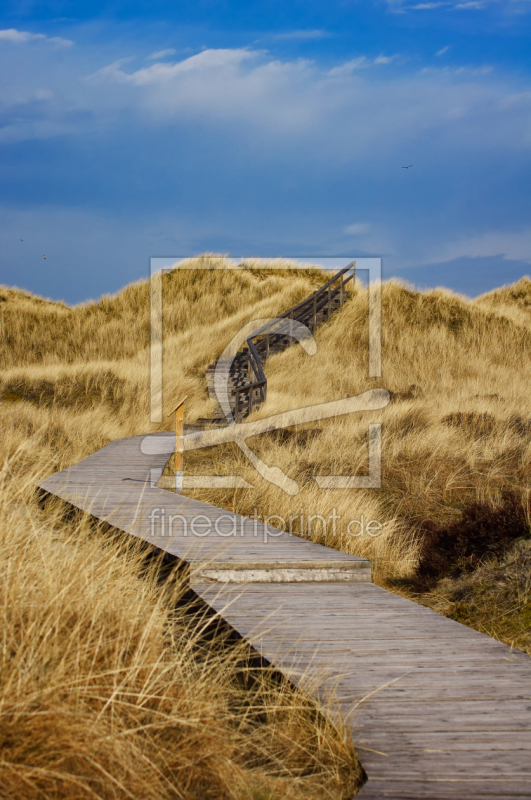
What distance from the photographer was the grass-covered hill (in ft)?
8.39

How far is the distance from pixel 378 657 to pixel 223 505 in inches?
211

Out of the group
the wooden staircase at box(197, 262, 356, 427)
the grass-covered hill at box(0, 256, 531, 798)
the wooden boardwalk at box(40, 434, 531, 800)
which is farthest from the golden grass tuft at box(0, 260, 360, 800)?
the wooden staircase at box(197, 262, 356, 427)

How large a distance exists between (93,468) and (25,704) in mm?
7781

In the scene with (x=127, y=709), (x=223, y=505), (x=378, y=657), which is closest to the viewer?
(x=127, y=709)

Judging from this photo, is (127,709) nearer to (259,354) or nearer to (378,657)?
(378,657)

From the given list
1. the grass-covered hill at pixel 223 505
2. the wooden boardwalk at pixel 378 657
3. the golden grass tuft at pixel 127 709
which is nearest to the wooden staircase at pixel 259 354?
the grass-covered hill at pixel 223 505

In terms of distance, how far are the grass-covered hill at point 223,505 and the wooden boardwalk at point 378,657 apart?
0.88 ft

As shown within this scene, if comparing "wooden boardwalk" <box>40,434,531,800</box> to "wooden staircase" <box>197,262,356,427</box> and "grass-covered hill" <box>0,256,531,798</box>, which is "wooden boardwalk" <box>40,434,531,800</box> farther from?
"wooden staircase" <box>197,262,356,427</box>

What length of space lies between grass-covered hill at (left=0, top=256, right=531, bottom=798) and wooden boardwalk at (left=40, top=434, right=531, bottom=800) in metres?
0.27

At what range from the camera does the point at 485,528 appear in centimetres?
721

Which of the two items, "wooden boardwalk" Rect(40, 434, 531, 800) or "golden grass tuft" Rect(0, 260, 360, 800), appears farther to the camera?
"wooden boardwalk" Rect(40, 434, 531, 800)

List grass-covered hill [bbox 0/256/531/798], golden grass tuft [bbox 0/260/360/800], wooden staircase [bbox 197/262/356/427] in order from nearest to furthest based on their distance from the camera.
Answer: golden grass tuft [bbox 0/260/360/800]
grass-covered hill [bbox 0/256/531/798]
wooden staircase [bbox 197/262/356/427]

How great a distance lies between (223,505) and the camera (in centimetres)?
888

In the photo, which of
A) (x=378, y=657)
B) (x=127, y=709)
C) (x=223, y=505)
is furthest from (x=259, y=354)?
(x=127, y=709)
